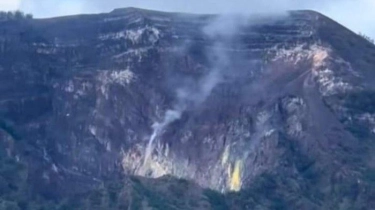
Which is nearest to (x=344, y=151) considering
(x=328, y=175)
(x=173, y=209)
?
(x=328, y=175)

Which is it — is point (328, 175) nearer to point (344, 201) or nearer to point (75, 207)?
point (344, 201)

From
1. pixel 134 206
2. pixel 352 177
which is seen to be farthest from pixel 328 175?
pixel 134 206

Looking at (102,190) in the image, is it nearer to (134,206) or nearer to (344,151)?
(134,206)

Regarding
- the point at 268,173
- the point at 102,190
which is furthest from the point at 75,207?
the point at 268,173

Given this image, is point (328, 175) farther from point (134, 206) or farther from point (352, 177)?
point (134, 206)

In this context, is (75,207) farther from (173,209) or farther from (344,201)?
(344,201)

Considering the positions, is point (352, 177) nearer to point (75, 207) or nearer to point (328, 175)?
point (328, 175)
